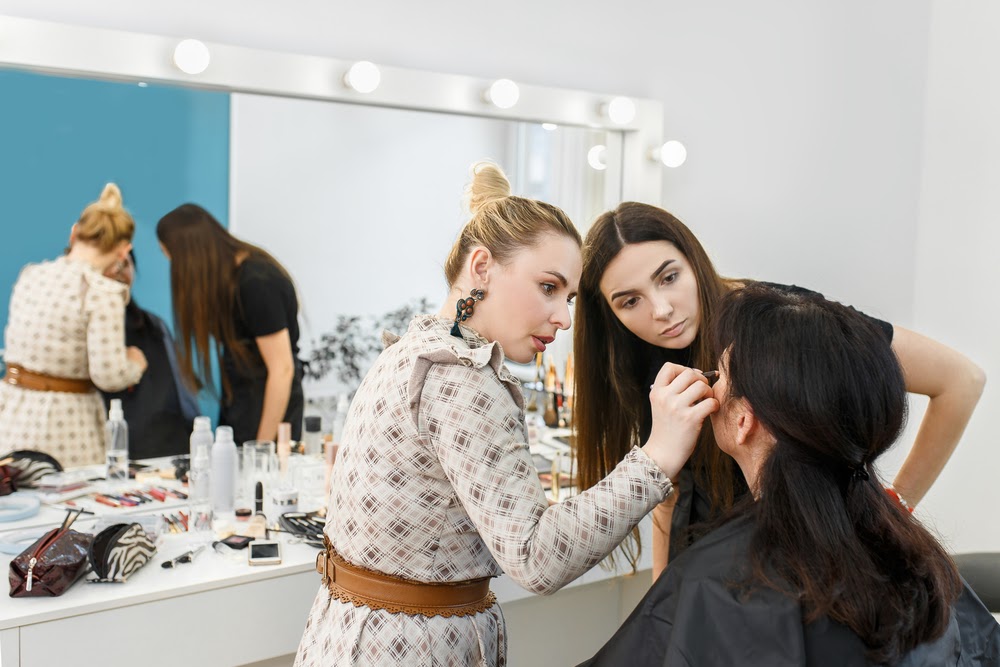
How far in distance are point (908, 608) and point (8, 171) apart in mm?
1795

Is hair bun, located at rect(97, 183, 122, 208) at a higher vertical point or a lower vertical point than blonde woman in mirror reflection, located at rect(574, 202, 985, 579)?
higher

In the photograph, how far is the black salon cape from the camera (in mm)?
1062

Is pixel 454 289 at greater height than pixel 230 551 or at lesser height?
greater

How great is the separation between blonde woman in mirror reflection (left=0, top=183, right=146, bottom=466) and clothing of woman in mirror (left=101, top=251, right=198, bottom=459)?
18 millimetres

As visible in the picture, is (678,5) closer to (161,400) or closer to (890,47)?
(890,47)

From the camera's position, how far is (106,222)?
190 cm

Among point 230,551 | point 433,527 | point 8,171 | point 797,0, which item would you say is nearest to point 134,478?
point 230,551

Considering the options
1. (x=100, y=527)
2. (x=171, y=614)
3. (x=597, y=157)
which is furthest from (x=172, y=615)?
(x=597, y=157)

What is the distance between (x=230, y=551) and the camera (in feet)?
6.03

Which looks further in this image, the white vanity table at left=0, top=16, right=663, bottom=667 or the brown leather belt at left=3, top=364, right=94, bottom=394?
the brown leather belt at left=3, top=364, right=94, bottom=394

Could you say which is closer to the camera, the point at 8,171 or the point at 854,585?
the point at 854,585

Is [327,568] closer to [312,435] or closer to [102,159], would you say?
[312,435]

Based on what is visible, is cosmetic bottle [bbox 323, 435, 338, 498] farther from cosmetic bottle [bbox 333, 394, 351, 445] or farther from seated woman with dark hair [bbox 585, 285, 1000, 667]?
seated woman with dark hair [bbox 585, 285, 1000, 667]

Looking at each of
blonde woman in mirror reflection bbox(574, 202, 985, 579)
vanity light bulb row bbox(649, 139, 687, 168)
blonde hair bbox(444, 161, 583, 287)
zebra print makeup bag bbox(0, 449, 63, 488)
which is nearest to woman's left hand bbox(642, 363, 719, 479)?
blonde hair bbox(444, 161, 583, 287)
